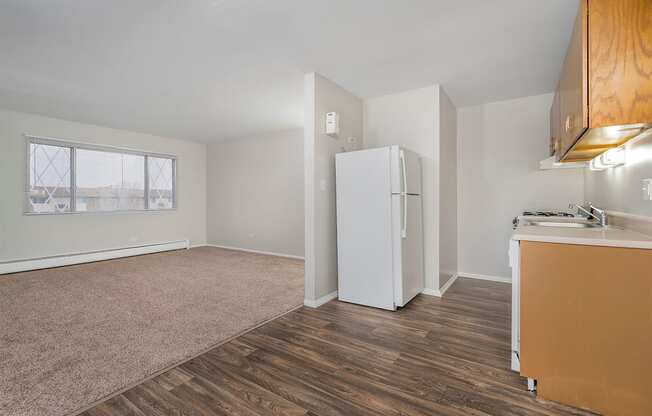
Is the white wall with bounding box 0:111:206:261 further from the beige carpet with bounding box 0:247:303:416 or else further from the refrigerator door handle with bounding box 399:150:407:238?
the refrigerator door handle with bounding box 399:150:407:238

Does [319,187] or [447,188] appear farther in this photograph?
[447,188]

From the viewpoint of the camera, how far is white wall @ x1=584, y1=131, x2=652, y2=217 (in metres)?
1.74

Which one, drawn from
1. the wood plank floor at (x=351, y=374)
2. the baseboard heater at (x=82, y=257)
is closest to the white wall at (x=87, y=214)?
the baseboard heater at (x=82, y=257)

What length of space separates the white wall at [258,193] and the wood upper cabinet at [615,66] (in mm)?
4585

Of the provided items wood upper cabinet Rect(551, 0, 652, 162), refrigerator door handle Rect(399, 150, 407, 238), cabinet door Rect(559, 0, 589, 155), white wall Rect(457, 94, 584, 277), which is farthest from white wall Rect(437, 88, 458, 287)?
wood upper cabinet Rect(551, 0, 652, 162)

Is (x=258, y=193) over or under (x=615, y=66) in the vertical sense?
under

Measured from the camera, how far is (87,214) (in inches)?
215

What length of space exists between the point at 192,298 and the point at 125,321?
738 mm

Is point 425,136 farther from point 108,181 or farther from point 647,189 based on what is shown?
point 108,181

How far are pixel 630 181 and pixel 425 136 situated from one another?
6.17 ft

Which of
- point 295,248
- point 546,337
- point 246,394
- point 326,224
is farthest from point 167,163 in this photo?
point 546,337

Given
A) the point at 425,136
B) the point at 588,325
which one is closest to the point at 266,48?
the point at 425,136

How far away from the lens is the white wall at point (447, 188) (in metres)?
3.52

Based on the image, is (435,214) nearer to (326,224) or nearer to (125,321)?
(326,224)
